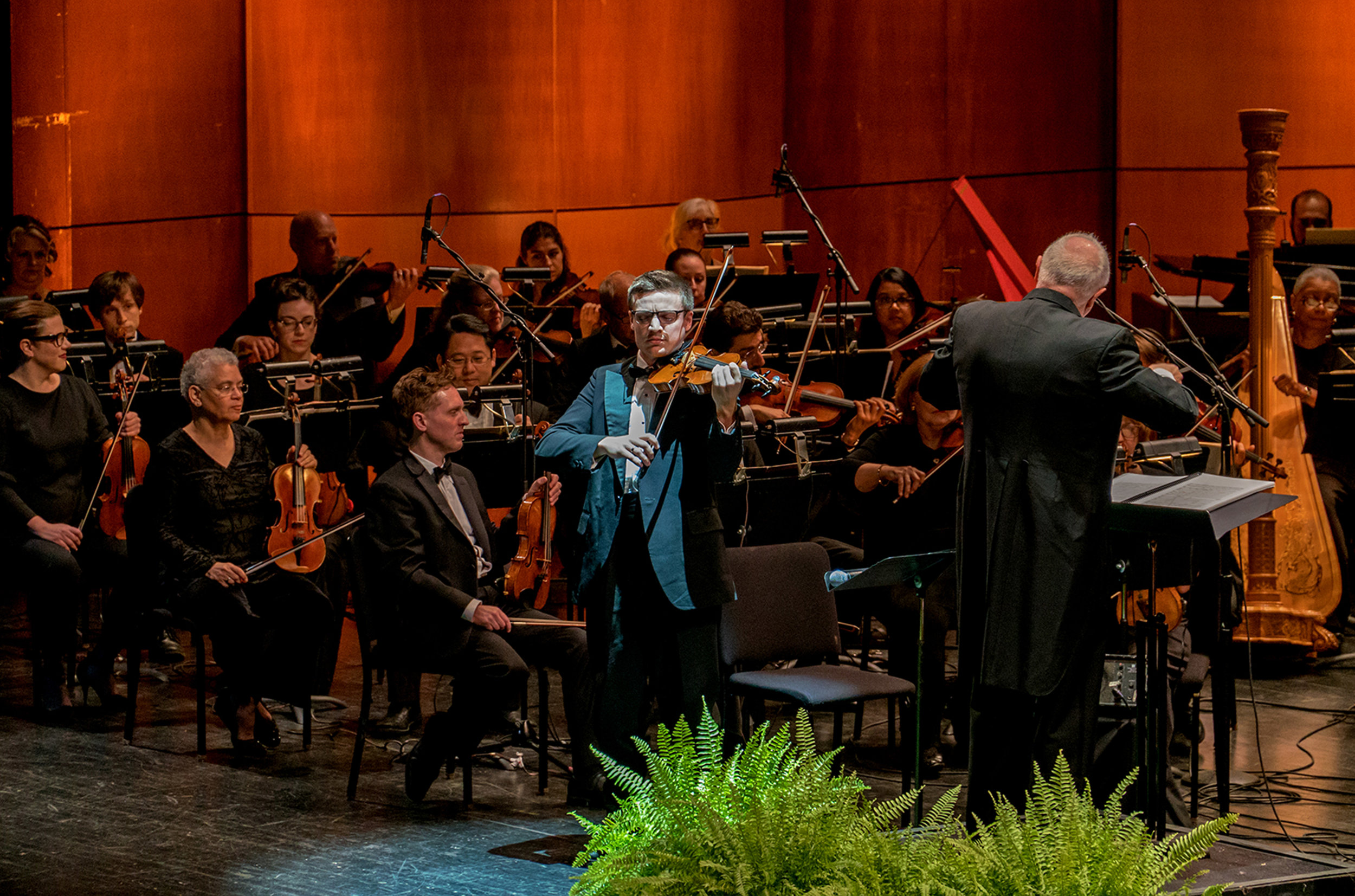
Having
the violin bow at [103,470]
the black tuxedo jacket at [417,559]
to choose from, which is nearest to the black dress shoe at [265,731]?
the black tuxedo jacket at [417,559]

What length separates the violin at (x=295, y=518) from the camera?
15.8ft

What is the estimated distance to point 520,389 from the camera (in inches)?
203

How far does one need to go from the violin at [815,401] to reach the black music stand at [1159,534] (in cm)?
166

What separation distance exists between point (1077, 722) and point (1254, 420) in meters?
1.35

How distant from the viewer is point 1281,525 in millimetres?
5820

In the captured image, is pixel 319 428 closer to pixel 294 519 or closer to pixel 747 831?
pixel 294 519

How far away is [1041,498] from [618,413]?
107cm

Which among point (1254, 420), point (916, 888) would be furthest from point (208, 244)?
point (916, 888)

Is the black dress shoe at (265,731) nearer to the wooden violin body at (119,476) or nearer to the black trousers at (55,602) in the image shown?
the black trousers at (55,602)

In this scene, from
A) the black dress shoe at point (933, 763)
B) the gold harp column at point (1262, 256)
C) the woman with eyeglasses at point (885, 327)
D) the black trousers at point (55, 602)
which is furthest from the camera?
the woman with eyeglasses at point (885, 327)

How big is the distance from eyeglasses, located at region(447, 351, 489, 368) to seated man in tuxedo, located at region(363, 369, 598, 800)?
1084 millimetres

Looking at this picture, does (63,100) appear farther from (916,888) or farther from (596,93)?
(916,888)

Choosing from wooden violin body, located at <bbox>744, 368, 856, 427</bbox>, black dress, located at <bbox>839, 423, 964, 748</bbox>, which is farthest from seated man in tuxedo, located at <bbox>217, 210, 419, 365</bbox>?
black dress, located at <bbox>839, 423, 964, 748</bbox>

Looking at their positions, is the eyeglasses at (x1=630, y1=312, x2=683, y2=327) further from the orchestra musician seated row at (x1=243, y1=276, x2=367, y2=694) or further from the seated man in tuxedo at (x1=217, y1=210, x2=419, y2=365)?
the seated man in tuxedo at (x1=217, y1=210, x2=419, y2=365)
